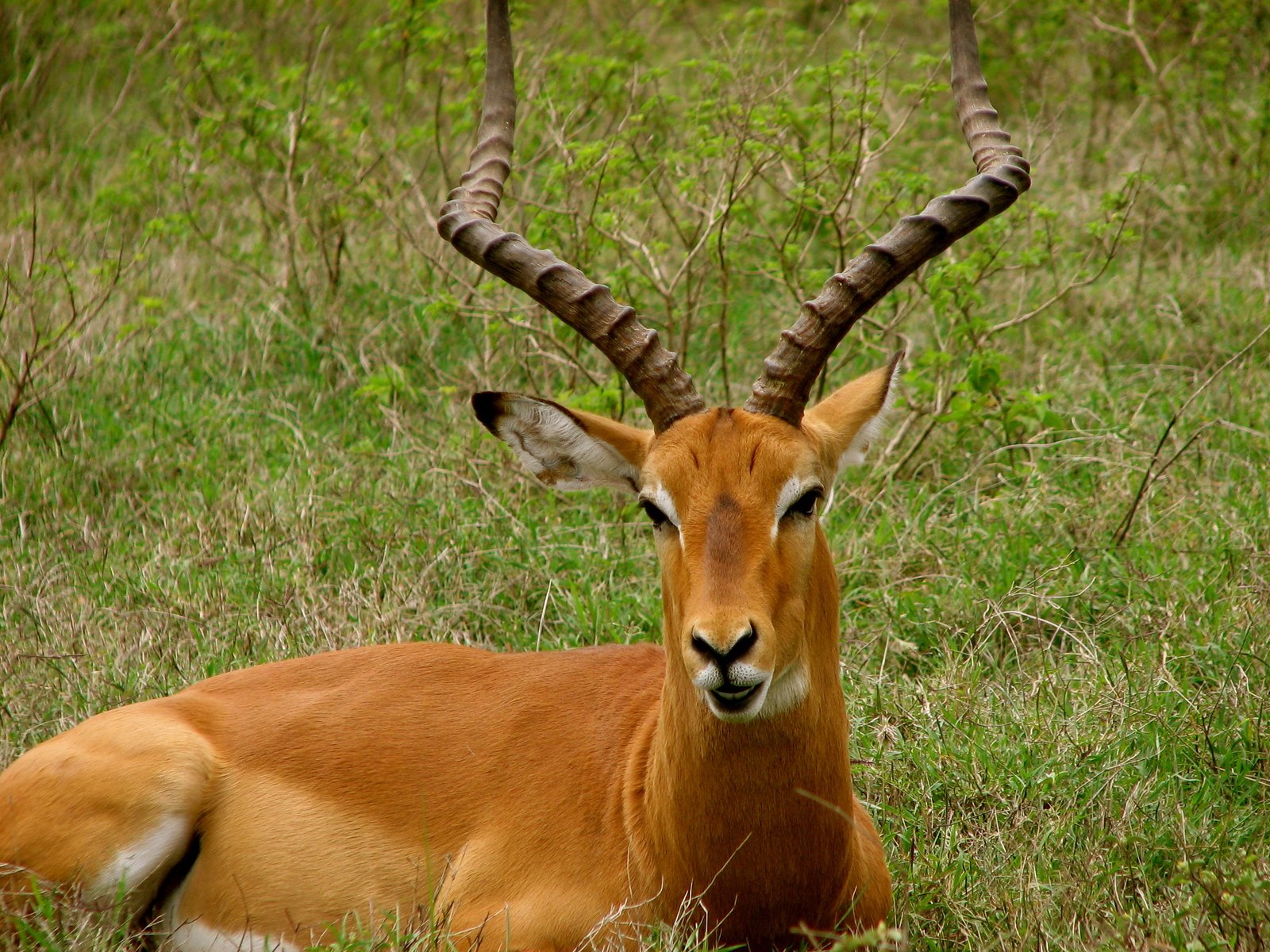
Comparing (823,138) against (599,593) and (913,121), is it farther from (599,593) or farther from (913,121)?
(599,593)

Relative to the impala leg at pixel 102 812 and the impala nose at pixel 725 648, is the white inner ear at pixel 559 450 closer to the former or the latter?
the impala nose at pixel 725 648

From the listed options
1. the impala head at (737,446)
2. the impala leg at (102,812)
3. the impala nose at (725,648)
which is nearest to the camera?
the impala nose at (725,648)

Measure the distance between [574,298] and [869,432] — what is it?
0.97 metres

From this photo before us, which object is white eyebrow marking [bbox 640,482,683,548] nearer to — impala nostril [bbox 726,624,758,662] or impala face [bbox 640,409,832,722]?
impala face [bbox 640,409,832,722]

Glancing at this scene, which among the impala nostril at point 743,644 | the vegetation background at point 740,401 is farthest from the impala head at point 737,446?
Answer: the vegetation background at point 740,401

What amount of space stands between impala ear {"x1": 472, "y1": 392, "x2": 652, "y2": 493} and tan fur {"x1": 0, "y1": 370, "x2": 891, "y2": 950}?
2cm

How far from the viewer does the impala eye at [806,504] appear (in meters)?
3.90

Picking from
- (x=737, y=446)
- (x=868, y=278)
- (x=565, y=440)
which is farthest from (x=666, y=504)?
(x=868, y=278)

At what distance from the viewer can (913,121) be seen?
32.9ft

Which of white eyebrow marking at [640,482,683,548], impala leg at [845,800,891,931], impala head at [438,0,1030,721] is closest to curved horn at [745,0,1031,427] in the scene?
impala head at [438,0,1030,721]

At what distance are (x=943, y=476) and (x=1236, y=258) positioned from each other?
3225mm

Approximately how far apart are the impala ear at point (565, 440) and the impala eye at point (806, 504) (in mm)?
555

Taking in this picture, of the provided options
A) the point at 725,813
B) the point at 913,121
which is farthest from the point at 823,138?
the point at 725,813

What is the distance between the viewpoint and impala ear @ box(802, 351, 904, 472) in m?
4.25
